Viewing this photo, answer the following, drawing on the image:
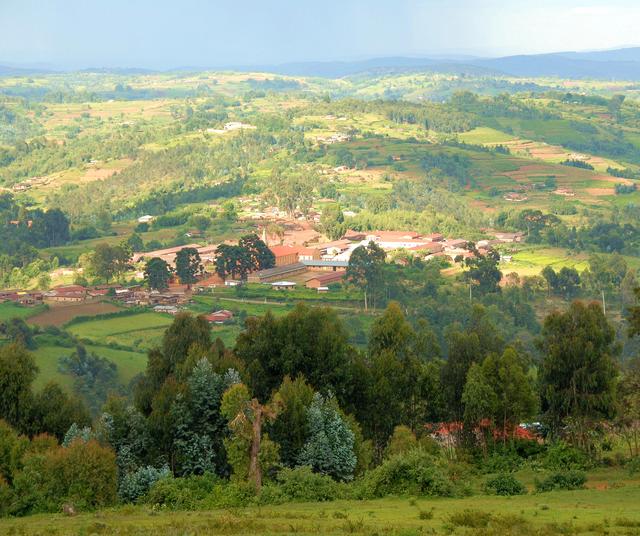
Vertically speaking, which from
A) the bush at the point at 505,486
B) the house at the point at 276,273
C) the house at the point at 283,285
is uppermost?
the bush at the point at 505,486

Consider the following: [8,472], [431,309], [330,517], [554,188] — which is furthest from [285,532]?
[554,188]

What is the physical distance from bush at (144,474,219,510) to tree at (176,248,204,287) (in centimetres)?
3756

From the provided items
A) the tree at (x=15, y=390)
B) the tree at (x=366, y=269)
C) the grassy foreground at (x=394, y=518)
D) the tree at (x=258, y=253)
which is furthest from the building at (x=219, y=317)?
the grassy foreground at (x=394, y=518)

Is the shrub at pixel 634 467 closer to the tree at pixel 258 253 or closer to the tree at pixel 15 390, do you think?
the tree at pixel 15 390

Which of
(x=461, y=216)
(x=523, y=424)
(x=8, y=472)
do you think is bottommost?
(x=461, y=216)

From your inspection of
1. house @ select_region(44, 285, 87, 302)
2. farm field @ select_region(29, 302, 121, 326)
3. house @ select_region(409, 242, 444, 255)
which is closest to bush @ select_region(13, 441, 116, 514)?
farm field @ select_region(29, 302, 121, 326)

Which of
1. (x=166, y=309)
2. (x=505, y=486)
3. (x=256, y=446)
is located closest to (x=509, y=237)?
(x=166, y=309)

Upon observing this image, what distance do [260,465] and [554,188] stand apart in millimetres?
69373

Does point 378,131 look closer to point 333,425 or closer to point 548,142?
point 548,142

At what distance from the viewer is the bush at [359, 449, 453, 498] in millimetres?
19250

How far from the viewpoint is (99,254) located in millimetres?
61281

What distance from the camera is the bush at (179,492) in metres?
19.3

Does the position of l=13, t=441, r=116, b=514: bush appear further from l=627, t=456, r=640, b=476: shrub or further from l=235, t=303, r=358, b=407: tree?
l=627, t=456, r=640, b=476: shrub

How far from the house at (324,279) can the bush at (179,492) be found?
36.1 meters
